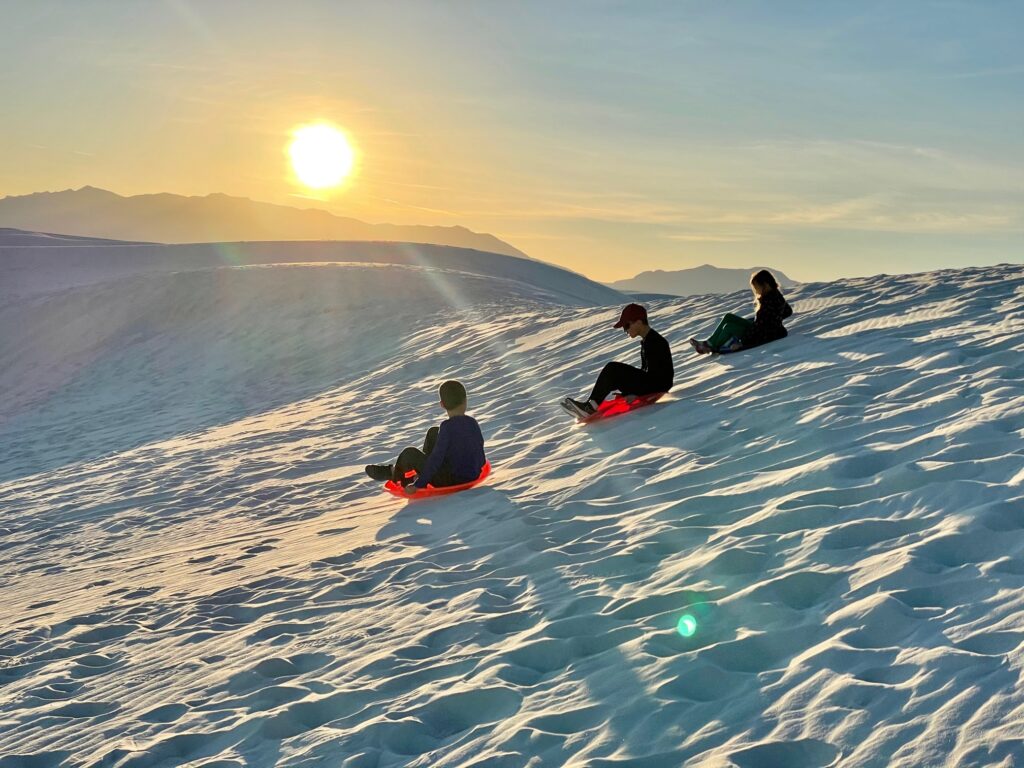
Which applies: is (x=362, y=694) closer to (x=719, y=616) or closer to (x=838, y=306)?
(x=719, y=616)

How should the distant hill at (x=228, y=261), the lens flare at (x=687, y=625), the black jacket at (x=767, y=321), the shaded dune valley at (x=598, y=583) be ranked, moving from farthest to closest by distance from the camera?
1. the distant hill at (x=228, y=261)
2. the black jacket at (x=767, y=321)
3. the lens flare at (x=687, y=625)
4. the shaded dune valley at (x=598, y=583)

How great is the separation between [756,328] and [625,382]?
2.39 meters

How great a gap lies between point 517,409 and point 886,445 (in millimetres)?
6827

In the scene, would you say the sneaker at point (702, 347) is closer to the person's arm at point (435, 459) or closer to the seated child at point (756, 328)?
the seated child at point (756, 328)

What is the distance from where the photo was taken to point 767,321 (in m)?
11.3

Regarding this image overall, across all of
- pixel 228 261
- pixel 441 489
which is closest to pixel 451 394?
pixel 441 489

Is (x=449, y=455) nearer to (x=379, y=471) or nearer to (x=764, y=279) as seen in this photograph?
(x=379, y=471)

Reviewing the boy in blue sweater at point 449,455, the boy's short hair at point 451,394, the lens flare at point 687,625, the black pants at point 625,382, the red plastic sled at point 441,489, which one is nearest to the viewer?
the lens flare at point 687,625

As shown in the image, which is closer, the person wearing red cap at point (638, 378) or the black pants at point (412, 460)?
the black pants at point (412, 460)

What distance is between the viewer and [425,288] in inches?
1168

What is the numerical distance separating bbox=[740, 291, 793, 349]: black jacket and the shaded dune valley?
11.8 inches

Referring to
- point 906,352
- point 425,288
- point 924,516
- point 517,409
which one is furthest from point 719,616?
point 425,288

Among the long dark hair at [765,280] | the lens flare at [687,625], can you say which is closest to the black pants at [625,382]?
the long dark hair at [765,280]

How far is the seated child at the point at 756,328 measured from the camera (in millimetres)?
11297
